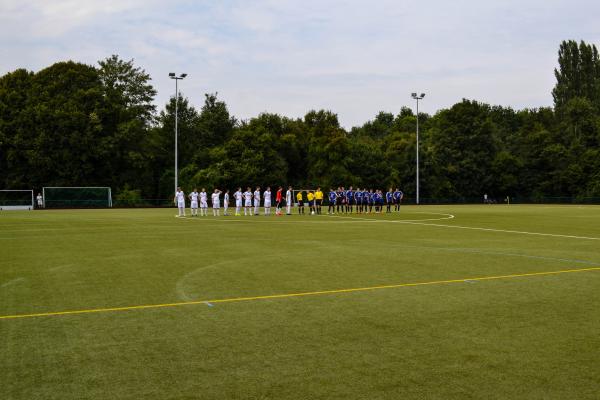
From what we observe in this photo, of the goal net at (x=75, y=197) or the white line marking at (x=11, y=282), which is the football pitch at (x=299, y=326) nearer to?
the white line marking at (x=11, y=282)

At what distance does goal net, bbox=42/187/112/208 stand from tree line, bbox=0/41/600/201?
365 cm

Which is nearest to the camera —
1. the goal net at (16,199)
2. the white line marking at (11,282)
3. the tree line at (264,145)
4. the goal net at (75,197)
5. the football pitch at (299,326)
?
the football pitch at (299,326)

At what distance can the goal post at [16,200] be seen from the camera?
5150cm

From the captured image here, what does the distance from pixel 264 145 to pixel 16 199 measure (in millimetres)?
26480

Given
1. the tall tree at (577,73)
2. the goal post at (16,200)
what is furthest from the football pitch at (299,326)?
the tall tree at (577,73)

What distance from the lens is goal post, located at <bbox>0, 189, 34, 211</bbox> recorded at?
5150cm

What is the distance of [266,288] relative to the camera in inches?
370

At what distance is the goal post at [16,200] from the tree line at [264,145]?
99.6 inches

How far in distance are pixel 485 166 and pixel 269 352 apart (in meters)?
80.3

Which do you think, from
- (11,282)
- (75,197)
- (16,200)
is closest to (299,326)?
(11,282)

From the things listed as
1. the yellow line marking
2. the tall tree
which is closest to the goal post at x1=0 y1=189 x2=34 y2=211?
the yellow line marking

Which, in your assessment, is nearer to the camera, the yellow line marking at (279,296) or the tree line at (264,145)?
the yellow line marking at (279,296)

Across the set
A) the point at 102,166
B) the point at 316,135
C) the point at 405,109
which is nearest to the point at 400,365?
the point at 102,166

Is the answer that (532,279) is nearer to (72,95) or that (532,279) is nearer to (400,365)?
(400,365)
